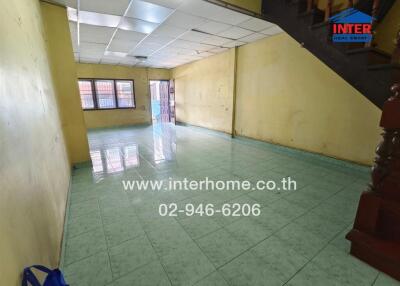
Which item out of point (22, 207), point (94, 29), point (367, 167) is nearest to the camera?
point (22, 207)

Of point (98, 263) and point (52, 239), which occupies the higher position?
point (52, 239)

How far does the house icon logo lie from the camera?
2.45m

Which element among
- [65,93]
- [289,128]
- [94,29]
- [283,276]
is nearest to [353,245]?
[283,276]

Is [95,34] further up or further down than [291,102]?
further up

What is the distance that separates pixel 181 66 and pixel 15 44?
7299mm

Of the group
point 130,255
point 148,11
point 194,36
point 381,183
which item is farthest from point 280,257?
point 194,36

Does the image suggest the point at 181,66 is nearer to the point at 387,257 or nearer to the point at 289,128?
the point at 289,128

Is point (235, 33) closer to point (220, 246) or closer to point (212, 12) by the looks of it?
point (212, 12)

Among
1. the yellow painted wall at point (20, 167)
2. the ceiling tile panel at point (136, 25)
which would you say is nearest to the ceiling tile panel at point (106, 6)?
the ceiling tile panel at point (136, 25)

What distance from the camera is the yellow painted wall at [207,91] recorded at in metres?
5.76

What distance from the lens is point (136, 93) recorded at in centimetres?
835

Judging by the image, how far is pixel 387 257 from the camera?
138 centimetres

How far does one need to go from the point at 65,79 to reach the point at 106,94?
510cm

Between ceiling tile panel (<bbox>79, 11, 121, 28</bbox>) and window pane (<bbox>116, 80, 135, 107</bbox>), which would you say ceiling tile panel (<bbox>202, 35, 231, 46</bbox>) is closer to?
ceiling tile panel (<bbox>79, 11, 121, 28</bbox>)
